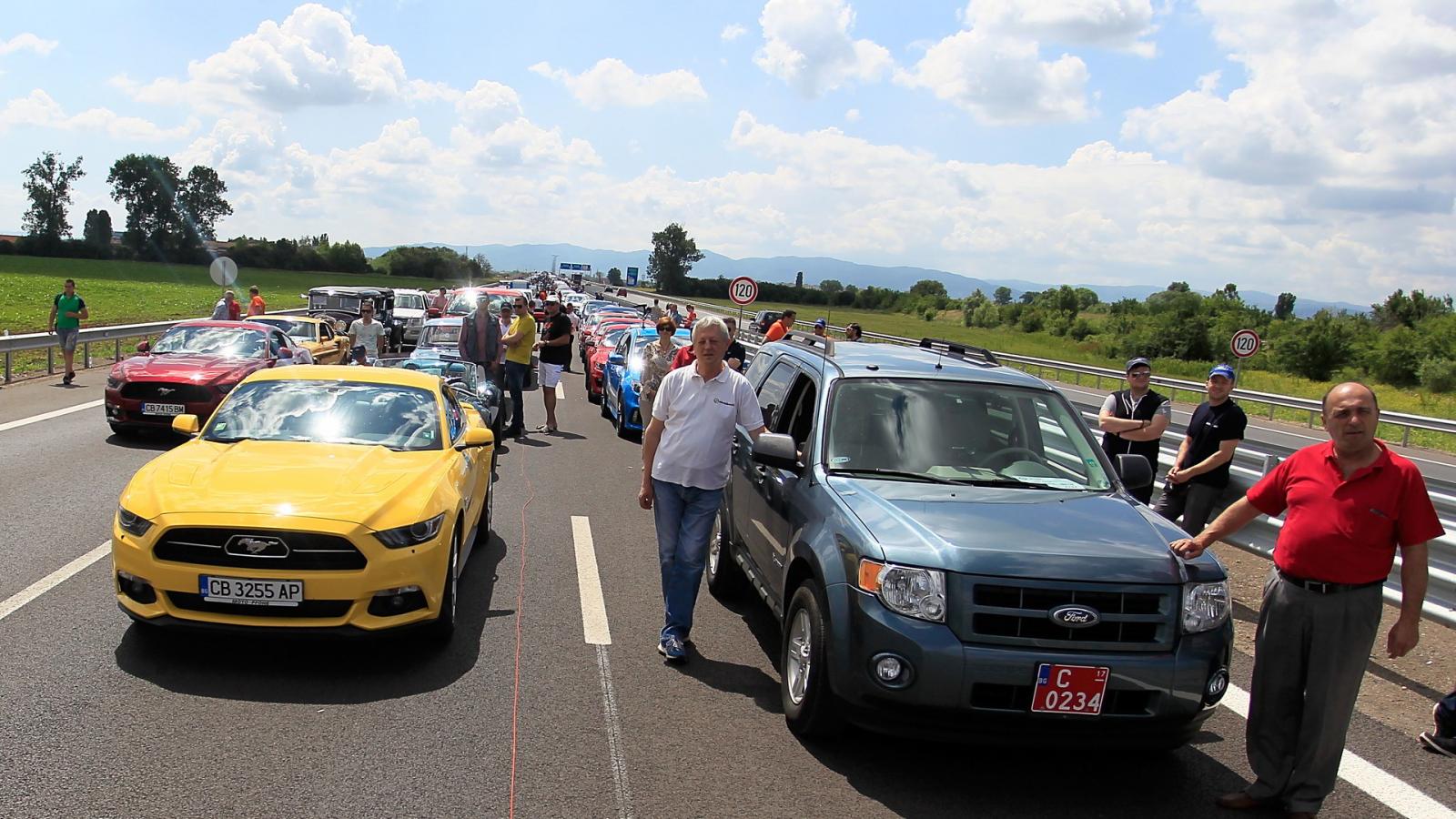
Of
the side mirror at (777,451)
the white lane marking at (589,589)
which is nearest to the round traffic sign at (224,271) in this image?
the white lane marking at (589,589)

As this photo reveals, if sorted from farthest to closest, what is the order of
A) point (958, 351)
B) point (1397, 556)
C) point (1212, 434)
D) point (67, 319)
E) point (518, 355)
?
point (67, 319), point (518, 355), point (1212, 434), point (1397, 556), point (958, 351)

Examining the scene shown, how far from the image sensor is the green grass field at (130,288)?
44.9m

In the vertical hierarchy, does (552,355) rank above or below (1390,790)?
above

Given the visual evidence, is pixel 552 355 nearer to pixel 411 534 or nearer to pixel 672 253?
pixel 411 534

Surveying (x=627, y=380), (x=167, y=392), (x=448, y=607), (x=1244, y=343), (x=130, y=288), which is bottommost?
(x=130, y=288)

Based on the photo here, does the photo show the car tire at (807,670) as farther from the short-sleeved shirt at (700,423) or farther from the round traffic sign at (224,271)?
the round traffic sign at (224,271)

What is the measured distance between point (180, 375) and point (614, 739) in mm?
10481

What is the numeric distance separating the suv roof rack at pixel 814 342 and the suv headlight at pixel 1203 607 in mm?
2643

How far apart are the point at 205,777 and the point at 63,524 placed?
5.15m

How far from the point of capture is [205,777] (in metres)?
4.05

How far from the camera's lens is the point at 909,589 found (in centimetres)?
437

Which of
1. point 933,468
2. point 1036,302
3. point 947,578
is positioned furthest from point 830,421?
point 1036,302

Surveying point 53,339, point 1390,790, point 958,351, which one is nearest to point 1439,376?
point 958,351

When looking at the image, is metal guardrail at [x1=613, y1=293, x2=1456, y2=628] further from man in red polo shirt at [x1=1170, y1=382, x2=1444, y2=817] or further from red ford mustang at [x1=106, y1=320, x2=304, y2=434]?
red ford mustang at [x1=106, y1=320, x2=304, y2=434]
